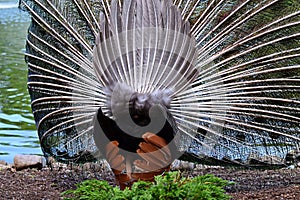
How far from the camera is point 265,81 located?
4.75 metres

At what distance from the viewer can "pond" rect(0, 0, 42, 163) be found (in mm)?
8011

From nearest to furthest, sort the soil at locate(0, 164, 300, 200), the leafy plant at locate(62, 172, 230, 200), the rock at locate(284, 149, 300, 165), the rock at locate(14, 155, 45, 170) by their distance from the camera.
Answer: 1. the leafy plant at locate(62, 172, 230, 200)
2. the rock at locate(284, 149, 300, 165)
3. the soil at locate(0, 164, 300, 200)
4. the rock at locate(14, 155, 45, 170)

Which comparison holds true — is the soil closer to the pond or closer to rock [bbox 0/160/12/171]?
rock [bbox 0/160/12/171]

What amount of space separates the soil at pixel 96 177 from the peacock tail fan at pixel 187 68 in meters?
0.41

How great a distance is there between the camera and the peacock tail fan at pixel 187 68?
4230mm

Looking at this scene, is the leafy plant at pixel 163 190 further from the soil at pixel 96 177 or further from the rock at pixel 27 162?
the rock at pixel 27 162

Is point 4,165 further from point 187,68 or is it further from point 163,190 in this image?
point 163,190

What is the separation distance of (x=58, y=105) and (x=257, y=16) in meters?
1.75

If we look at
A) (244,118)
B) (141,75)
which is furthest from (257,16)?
(141,75)

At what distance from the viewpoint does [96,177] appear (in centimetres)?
602

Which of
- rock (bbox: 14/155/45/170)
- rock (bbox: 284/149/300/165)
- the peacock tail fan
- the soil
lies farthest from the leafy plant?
rock (bbox: 14/155/45/170)

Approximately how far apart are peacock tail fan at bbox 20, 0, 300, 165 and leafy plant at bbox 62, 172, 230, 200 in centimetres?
116

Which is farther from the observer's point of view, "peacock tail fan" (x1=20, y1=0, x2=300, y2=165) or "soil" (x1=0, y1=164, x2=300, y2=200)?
"soil" (x1=0, y1=164, x2=300, y2=200)

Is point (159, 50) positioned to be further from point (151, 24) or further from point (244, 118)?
point (244, 118)
